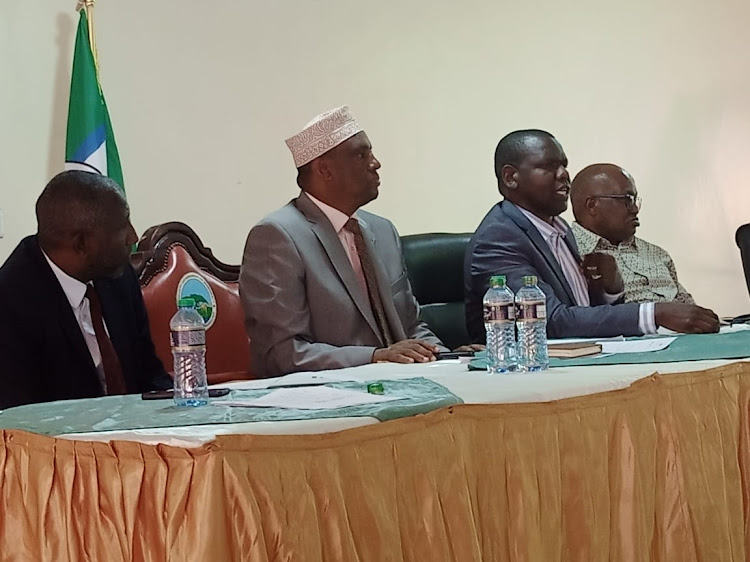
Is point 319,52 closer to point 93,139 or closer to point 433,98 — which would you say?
point 433,98

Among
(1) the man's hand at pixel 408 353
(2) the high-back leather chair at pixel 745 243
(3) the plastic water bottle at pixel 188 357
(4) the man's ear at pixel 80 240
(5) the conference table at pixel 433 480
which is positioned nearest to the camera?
(5) the conference table at pixel 433 480

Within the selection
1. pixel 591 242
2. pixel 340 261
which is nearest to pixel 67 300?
pixel 340 261

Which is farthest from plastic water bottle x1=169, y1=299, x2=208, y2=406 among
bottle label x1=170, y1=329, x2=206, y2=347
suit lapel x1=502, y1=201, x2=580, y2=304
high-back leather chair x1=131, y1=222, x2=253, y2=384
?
suit lapel x1=502, y1=201, x2=580, y2=304

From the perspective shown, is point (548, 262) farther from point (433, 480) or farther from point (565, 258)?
point (433, 480)

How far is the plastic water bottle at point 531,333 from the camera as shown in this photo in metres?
2.09

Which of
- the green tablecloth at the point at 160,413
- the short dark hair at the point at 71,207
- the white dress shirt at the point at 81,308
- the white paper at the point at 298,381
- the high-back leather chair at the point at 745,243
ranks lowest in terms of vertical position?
the green tablecloth at the point at 160,413

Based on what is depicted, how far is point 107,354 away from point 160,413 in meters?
0.81

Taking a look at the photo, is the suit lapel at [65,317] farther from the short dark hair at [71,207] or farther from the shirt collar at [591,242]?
the shirt collar at [591,242]

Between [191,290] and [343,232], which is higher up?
[343,232]

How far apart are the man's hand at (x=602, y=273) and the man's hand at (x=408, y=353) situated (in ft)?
3.34

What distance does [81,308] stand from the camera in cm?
230

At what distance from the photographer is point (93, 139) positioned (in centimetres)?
343

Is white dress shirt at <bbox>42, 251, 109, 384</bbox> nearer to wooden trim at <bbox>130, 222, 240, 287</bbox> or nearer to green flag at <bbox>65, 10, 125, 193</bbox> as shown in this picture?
wooden trim at <bbox>130, 222, 240, 287</bbox>

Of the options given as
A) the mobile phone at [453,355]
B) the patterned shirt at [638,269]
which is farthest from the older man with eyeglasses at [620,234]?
the mobile phone at [453,355]
